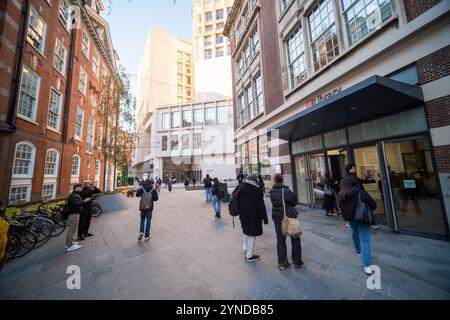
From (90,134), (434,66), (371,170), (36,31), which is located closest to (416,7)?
(434,66)

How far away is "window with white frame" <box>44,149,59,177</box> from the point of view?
11234 mm

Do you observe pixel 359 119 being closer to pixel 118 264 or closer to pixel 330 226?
pixel 330 226

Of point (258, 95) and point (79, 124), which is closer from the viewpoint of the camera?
point (258, 95)

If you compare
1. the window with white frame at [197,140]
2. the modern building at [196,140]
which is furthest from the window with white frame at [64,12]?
the window with white frame at [197,140]

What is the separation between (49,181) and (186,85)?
48414 millimetres

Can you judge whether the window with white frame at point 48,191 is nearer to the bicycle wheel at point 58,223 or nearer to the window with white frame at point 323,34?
the bicycle wheel at point 58,223

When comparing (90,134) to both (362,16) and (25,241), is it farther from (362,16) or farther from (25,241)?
Result: (362,16)

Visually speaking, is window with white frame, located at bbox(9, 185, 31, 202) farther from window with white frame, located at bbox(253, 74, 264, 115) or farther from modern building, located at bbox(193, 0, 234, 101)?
modern building, located at bbox(193, 0, 234, 101)

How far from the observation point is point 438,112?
14.6 ft

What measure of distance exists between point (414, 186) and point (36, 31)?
1908 centimetres

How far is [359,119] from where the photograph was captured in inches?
252

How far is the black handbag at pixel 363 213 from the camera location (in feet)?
10.2

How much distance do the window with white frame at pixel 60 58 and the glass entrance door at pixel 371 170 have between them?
18.4m
